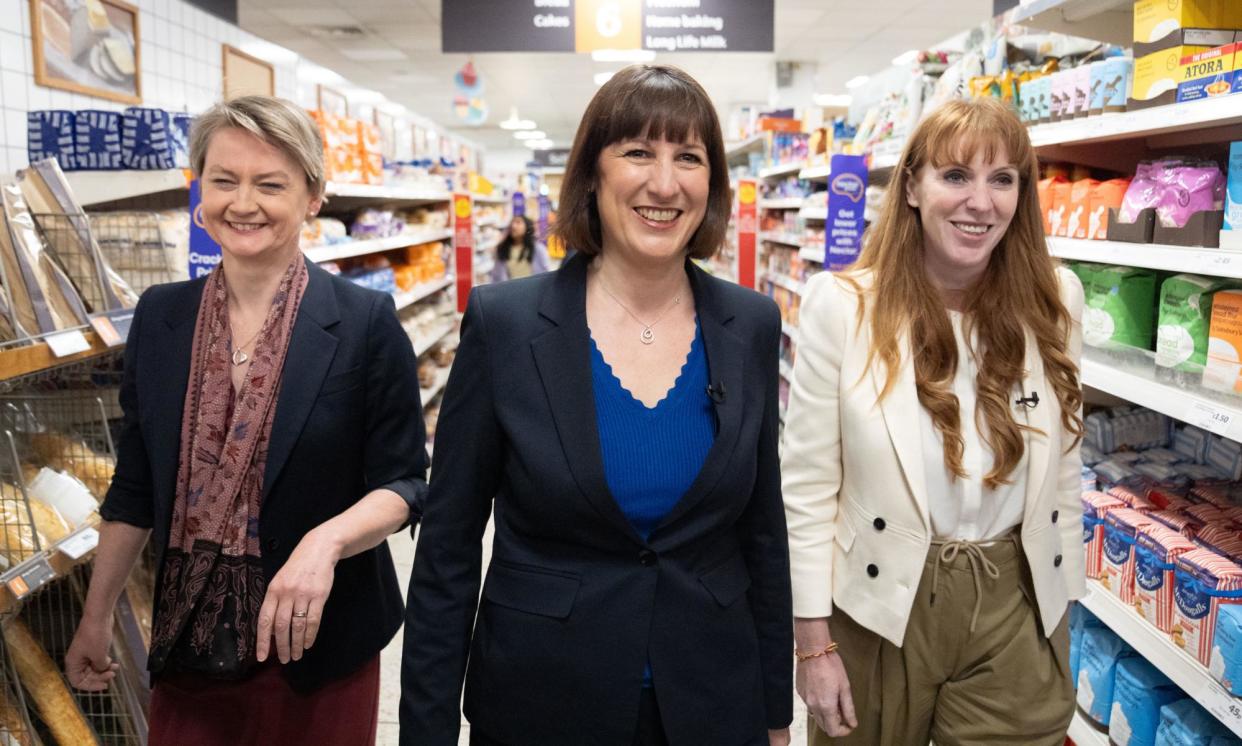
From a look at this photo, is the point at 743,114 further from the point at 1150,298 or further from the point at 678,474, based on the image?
the point at 678,474

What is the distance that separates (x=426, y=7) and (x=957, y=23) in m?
5.79

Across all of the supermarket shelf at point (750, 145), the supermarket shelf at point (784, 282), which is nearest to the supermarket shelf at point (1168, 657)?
the supermarket shelf at point (784, 282)

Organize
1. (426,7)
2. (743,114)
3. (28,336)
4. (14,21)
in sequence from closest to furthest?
(28,336) < (14,21) < (426,7) < (743,114)

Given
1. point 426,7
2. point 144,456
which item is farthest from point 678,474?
point 426,7

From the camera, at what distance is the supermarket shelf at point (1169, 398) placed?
178 centimetres

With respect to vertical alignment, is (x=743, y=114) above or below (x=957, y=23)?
below

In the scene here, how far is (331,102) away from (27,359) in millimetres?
3994

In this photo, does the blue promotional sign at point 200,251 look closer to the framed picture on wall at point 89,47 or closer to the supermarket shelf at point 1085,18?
the supermarket shelf at point 1085,18

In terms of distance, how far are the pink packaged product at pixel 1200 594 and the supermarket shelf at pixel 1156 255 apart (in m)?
0.58

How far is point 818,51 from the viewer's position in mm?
12391

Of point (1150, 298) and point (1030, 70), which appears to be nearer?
point (1150, 298)

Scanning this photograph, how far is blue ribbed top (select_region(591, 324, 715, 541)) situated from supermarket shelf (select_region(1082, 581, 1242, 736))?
3.94 feet

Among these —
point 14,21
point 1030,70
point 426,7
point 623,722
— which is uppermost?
point 426,7

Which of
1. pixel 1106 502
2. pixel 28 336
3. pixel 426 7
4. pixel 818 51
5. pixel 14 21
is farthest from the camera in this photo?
pixel 818 51
